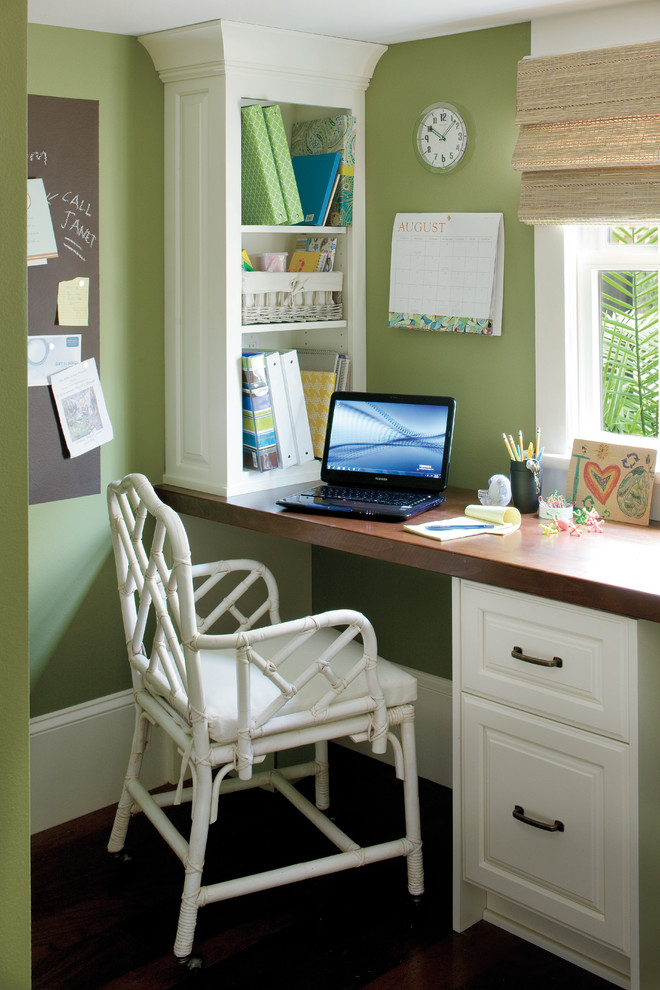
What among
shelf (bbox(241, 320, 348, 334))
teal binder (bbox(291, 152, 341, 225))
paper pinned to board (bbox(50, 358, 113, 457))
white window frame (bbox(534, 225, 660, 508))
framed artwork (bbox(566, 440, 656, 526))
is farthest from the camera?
teal binder (bbox(291, 152, 341, 225))

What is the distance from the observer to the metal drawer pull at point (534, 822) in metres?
2.09

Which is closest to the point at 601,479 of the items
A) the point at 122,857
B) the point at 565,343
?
the point at 565,343

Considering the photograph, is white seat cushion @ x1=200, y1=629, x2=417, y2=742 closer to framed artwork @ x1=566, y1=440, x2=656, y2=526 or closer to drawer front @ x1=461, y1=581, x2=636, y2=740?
drawer front @ x1=461, y1=581, x2=636, y2=740

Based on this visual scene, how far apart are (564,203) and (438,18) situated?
56 cm

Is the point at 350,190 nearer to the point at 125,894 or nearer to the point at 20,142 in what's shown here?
the point at 20,142

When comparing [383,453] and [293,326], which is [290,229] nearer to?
[293,326]

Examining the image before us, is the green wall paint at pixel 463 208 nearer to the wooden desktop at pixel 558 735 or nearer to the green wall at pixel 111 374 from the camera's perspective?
the wooden desktop at pixel 558 735

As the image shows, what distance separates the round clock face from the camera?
274 cm

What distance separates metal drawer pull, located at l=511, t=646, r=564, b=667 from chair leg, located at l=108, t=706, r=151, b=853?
0.95 meters

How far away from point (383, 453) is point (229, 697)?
85cm

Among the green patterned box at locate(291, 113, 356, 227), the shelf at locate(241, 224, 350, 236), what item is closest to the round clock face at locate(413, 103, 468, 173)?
the green patterned box at locate(291, 113, 356, 227)

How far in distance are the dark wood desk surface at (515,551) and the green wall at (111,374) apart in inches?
11.2

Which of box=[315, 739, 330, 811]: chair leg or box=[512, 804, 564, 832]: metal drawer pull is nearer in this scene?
box=[512, 804, 564, 832]: metal drawer pull

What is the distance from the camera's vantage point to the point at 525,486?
261 centimetres
